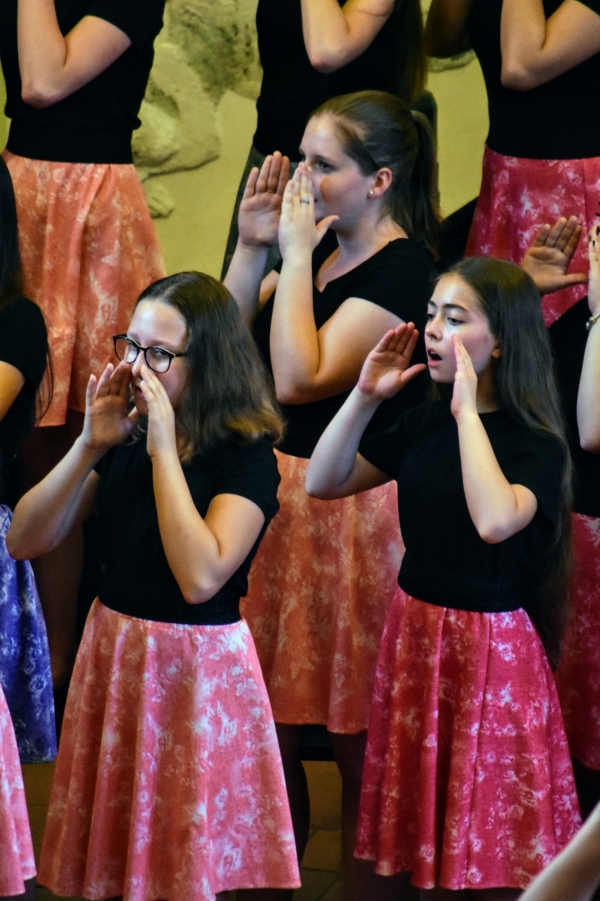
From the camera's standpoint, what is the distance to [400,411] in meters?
2.77

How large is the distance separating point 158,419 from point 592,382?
844mm

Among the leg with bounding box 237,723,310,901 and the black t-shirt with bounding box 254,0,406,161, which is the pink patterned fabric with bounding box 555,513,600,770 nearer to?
the leg with bounding box 237,723,310,901

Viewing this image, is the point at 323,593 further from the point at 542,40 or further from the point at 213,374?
the point at 542,40

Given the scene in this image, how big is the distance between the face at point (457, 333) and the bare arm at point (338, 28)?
91cm

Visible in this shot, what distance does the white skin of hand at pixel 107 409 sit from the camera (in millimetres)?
2262

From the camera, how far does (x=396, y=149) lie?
278 cm

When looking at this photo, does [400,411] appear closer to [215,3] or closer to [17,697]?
[17,697]

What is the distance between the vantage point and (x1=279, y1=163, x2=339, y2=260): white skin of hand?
8.78ft

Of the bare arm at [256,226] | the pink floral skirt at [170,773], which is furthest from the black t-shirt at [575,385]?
the pink floral skirt at [170,773]

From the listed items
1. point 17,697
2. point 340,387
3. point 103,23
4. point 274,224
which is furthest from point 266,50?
point 17,697

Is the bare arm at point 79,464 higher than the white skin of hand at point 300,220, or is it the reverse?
the white skin of hand at point 300,220

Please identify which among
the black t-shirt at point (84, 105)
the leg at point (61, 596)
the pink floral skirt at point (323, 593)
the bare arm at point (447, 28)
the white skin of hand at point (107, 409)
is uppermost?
the bare arm at point (447, 28)

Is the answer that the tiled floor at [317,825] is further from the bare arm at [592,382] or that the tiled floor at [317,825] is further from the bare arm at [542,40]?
the bare arm at [542,40]

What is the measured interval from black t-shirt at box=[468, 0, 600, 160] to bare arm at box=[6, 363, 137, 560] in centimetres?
127
